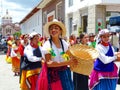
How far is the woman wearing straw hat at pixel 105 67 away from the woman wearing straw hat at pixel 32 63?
3.73 feet

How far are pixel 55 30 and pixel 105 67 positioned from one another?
1.24m

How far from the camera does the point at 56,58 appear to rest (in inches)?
193

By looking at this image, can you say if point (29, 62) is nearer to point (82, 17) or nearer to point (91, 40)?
point (91, 40)

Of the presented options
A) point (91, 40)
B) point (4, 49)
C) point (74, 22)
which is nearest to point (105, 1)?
point (74, 22)

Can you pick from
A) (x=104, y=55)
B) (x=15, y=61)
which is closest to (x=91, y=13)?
(x=15, y=61)

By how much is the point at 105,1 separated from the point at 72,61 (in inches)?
567

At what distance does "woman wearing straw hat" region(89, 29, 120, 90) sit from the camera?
5676 millimetres

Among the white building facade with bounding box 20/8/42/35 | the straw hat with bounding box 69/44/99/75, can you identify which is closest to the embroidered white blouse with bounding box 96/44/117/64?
the straw hat with bounding box 69/44/99/75

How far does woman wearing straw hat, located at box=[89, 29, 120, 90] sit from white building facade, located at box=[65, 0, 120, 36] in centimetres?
1307

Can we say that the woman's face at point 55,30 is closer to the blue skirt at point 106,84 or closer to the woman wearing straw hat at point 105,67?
the woman wearing straw hat at point 105,67

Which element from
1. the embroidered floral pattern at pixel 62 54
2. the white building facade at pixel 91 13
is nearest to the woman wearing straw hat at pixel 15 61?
the white building facade at pixel 91 13

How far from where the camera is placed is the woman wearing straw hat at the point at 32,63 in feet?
21.7

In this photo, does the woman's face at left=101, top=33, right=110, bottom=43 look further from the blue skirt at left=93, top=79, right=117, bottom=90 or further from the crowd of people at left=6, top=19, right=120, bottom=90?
the blue skirt at left=93, top=79, right=117, bottom=90

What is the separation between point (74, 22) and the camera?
23.4 m
